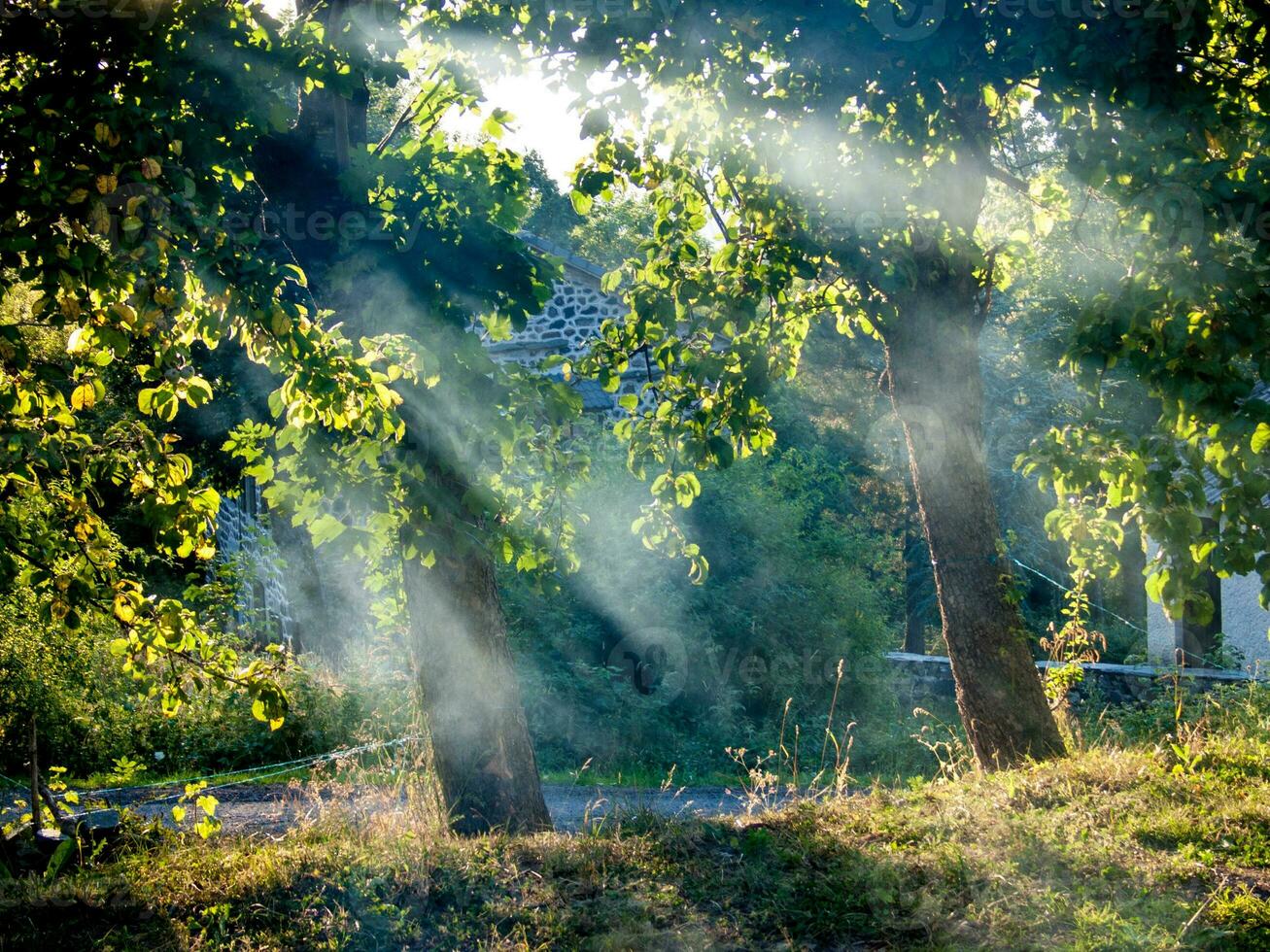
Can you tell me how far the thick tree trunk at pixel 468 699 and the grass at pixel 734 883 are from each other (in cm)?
32

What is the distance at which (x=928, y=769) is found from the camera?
13016mm

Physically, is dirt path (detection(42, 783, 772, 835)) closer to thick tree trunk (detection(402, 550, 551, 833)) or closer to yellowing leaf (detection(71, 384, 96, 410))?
thick tree trunk (detection(402, 550, 551, 833))

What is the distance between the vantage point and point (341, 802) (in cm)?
665

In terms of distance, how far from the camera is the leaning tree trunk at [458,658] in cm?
607

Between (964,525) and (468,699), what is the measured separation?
3.44 m

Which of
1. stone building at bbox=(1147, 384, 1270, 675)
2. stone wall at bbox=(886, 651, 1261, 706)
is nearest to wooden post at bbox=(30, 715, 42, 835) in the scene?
stone wall at bbox=(886, 651, 1261, 706)

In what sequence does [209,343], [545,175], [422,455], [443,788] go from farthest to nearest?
[545,175] < [443,788] < [422,455] < [209,343]

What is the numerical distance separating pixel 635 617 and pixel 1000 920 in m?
9.12

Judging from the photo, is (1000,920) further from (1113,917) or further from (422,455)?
(422,455)

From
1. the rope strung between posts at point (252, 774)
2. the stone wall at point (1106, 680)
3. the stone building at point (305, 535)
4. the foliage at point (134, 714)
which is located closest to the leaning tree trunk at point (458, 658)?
the rope strung between posts at point (252, 774)

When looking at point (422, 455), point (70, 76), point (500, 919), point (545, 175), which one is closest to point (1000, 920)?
point (500, 919)

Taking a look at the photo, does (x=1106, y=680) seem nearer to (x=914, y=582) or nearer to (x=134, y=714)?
(x=134, y=714)

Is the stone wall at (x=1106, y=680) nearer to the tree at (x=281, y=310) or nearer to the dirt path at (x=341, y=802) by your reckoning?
the dirt path at (x=341, y=802)

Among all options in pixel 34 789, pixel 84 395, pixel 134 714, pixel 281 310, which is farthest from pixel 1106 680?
pixel 84 395
